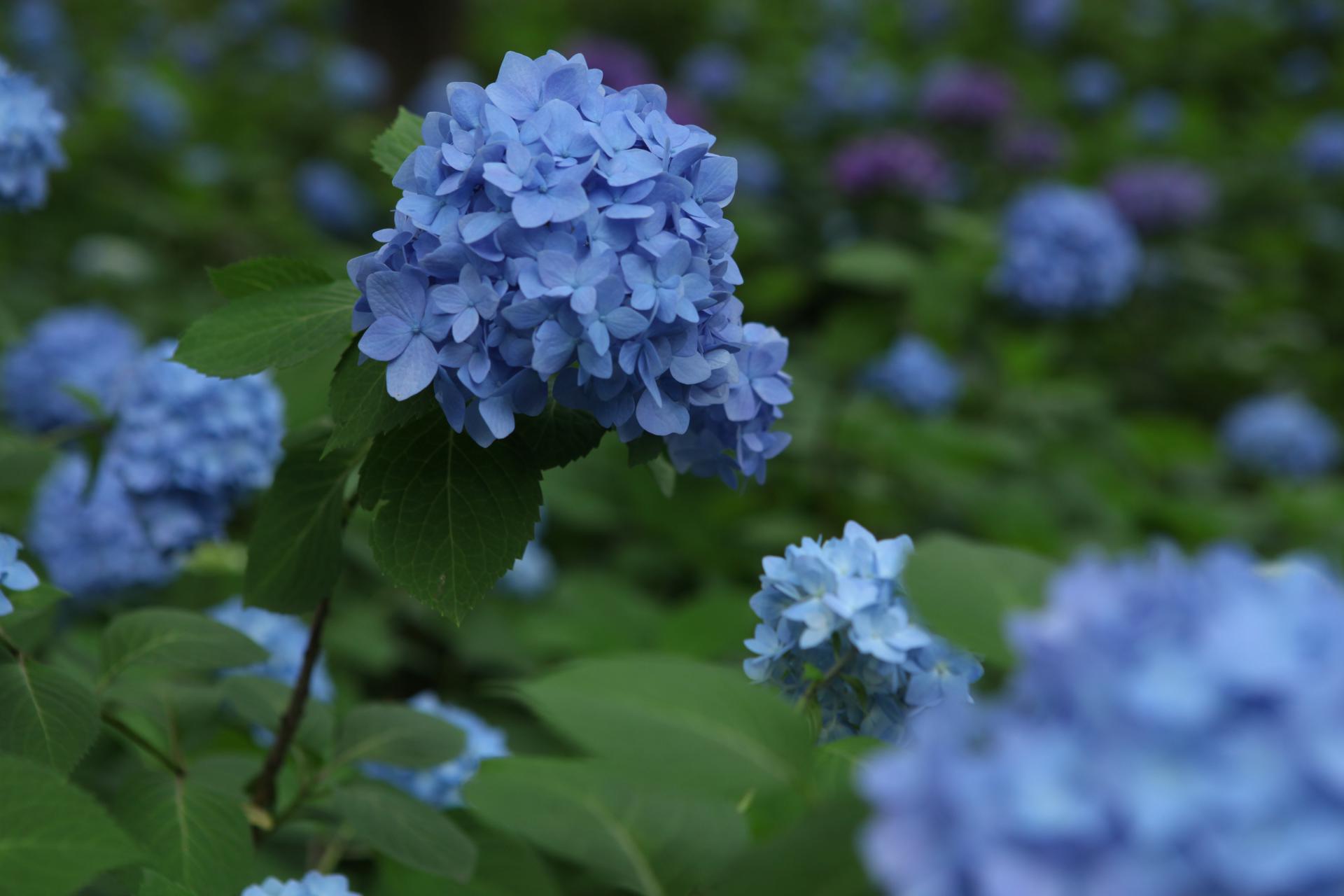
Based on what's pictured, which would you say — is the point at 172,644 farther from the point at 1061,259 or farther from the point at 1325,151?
the point at 1325,151

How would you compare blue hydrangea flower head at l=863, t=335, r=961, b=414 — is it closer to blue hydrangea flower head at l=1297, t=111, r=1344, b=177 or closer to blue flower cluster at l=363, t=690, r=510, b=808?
blue flower cluster at l=363, t=690, r=510, b=808

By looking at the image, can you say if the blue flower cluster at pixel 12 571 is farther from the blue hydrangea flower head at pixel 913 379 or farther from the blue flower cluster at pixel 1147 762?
the blue hydrangea flower head at pixel 913 379

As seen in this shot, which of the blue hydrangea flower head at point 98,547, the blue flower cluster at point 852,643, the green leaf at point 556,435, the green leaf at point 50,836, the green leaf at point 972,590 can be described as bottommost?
the green leaf at point 50,836

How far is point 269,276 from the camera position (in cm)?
122

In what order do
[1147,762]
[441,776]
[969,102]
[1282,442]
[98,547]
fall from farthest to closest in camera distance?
1. [969,102]
2. [1282,442]
3. [98,547]
4. [441,776]
5. [1147,762]

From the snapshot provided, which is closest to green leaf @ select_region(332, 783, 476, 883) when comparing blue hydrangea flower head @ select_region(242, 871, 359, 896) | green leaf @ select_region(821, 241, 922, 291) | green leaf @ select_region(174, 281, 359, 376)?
blue hydrangea flower head @ select_region(242, 871, 359, 896)

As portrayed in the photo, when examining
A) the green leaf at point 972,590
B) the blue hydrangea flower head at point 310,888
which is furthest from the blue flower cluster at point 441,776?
the green leaf at point 972,590

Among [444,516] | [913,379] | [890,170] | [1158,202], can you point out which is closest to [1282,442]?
[1158,202]

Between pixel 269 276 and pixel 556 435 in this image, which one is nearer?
pixel 556 435

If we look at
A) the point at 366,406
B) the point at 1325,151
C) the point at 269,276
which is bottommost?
the point at 366,406

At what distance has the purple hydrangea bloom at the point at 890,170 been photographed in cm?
422

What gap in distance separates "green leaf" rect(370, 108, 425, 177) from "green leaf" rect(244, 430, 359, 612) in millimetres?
299

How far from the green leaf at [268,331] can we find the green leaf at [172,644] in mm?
343

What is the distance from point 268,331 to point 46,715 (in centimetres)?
38
